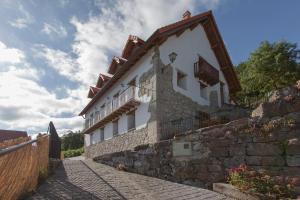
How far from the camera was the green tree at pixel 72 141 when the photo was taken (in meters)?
45.3

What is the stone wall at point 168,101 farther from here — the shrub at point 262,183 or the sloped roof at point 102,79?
the sloped roof at point 102,79

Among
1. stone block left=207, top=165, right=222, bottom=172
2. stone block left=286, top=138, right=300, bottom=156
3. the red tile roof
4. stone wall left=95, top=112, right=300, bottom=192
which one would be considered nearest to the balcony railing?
stone wall left=95, top=112, right=300, bottom=192

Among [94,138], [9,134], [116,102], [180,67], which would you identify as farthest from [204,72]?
[9,134]

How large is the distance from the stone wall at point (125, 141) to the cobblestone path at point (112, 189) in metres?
4.60

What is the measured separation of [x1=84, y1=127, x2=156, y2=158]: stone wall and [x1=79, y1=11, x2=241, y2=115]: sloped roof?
150 inches

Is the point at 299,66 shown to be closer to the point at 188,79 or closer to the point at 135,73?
the point at 188,79

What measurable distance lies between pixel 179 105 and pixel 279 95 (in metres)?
7.12

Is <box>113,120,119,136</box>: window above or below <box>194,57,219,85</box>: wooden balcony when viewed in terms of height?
below

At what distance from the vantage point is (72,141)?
151 feet

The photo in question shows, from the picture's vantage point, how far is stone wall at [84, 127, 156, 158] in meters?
14.1

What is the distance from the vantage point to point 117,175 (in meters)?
9.75

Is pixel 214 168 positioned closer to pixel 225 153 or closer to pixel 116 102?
pixel 225 153

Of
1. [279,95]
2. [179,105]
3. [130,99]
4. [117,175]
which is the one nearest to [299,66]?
[179,105]

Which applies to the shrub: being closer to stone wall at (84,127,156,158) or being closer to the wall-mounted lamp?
stone wall at (84,127,156,158)
